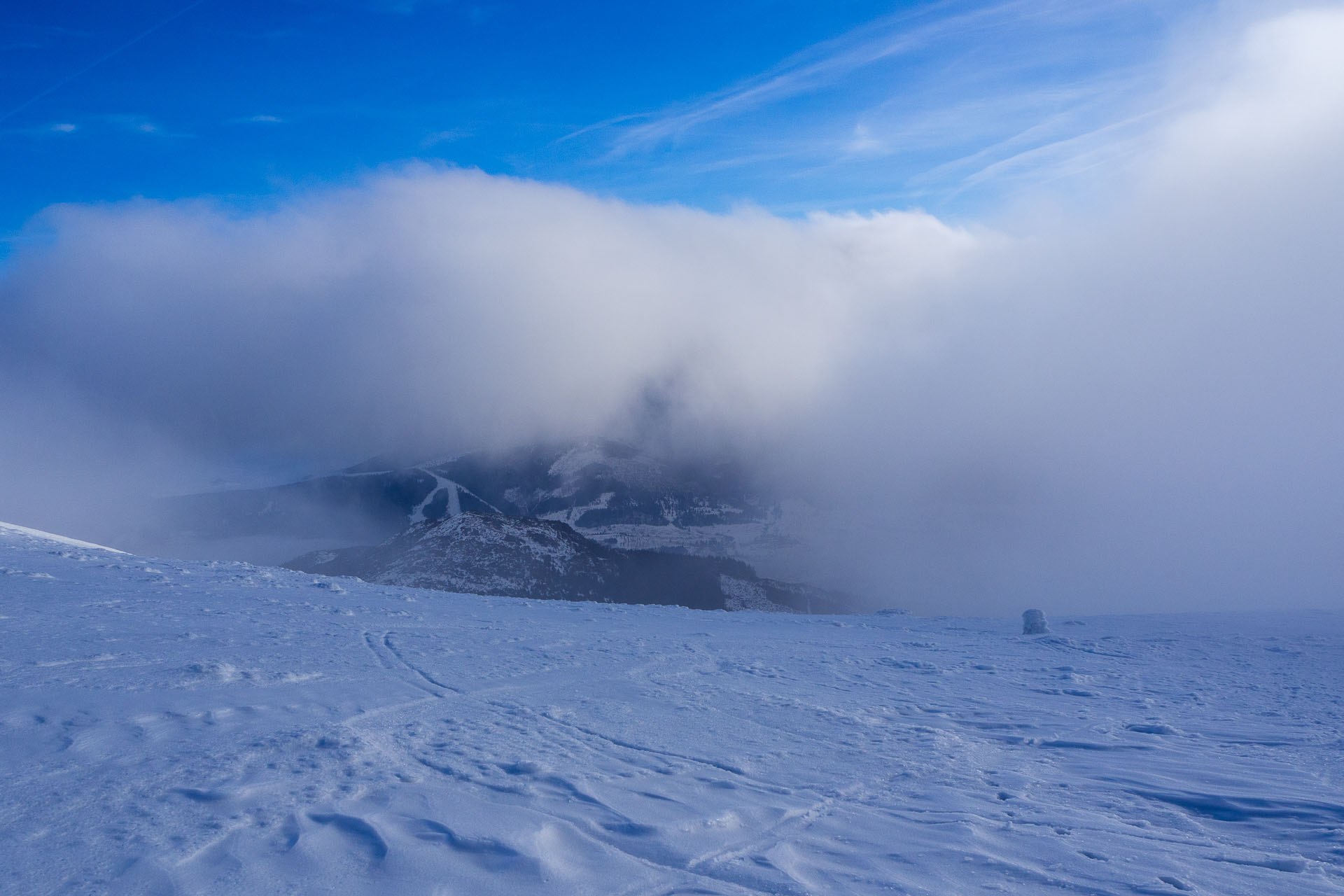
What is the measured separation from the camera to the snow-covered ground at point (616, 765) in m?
5.38

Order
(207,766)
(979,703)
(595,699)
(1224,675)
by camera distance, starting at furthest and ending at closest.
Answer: (1224,675) → (979,703) → (595,699) → (207,766)

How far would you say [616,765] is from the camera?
7.73 metres

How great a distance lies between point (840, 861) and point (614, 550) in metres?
86.6

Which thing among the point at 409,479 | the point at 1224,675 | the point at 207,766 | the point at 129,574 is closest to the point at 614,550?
the point at 129,574

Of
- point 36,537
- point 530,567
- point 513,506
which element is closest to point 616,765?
point 36,537

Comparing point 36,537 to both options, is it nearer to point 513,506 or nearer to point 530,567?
point 530,567

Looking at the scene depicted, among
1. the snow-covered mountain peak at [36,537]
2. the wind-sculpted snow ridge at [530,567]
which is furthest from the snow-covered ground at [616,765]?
the wind-sculpted snow ridge at [530,567]

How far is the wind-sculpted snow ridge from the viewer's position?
7250 centimetres

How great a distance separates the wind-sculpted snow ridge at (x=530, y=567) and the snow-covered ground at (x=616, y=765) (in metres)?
53.8

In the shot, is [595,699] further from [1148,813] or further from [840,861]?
[1148,813]

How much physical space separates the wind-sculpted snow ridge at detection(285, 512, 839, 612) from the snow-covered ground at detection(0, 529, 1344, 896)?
53782 mm

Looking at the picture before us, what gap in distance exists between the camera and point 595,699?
10.7 metres

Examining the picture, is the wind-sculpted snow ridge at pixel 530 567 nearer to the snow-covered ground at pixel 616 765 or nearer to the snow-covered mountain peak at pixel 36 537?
the snow-covered mountain peak at pixel 36 537

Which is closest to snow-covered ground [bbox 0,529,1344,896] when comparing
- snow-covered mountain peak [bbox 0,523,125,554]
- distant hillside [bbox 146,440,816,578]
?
snow-covered mountain peak [bbox 0,523,125,554]
